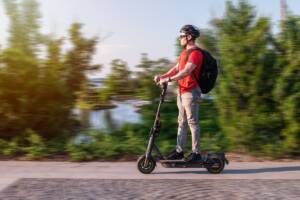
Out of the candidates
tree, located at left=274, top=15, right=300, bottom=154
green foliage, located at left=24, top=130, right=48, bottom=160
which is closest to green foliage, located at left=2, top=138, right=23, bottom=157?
green foliage, located at left=24, top=130, right=48, bottom=160

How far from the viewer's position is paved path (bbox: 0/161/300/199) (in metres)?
5.79

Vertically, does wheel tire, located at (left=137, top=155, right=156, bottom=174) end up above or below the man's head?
below

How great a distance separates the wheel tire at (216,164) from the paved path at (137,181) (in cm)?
9

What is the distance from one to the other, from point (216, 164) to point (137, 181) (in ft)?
3.71

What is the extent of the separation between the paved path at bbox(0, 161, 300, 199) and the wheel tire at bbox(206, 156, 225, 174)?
3.6 inches

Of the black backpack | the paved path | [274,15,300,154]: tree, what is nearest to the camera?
the paved path

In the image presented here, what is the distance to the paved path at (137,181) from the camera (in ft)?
19.0

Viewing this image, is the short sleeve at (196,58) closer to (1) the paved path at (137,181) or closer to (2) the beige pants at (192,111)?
(2) the beige pants at (192,111)

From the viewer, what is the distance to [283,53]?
7.69m

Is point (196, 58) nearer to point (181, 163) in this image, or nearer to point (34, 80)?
point (181, 163)

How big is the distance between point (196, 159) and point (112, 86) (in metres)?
3.15

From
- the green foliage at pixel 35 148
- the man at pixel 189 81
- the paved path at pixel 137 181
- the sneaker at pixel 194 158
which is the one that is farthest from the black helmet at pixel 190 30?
the green foliage at pixel 35 148

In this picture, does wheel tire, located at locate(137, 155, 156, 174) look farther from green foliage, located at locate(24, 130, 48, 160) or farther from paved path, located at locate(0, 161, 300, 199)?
green foliage, located at locate(24, 130, 48, 160)

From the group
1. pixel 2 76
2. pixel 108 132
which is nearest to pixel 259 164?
pixel 108 132
